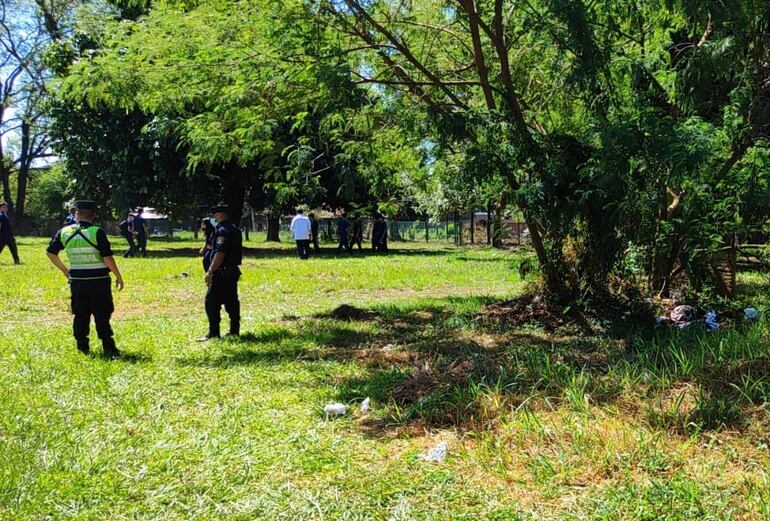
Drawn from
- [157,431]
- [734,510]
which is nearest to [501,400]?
[734,510]

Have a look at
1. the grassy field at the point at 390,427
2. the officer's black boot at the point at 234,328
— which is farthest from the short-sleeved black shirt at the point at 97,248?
the officer's black boot at the point at 234,328

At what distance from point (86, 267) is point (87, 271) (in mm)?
44

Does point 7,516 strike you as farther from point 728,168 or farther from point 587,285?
point 728,168

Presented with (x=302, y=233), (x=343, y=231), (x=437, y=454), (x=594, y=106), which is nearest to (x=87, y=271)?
(x=437, y=454)

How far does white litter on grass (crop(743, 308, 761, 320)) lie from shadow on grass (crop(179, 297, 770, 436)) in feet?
4.69

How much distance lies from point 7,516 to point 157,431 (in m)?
1.24

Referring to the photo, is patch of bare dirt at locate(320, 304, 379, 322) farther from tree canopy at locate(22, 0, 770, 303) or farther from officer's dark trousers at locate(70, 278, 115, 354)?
officer's dark trousers at locate(70, 278, 115, 354)

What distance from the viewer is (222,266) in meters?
7.30

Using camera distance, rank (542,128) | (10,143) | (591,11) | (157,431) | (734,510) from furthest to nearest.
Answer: (10,143) → (542,128) → (591,11) → (157,431) → (734,510)

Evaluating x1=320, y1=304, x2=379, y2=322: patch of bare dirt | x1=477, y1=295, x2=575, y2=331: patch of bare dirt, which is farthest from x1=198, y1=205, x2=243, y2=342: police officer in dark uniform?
x1=477, y1=295, x2=575, y2=331: patch of bare dirt

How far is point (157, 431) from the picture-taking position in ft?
14.4

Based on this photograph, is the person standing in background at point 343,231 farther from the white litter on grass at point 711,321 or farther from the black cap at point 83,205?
the black cap at point 83,205

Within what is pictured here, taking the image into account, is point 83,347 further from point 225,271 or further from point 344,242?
point 344,242

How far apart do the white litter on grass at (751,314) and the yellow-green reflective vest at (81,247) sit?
25.3 ft
